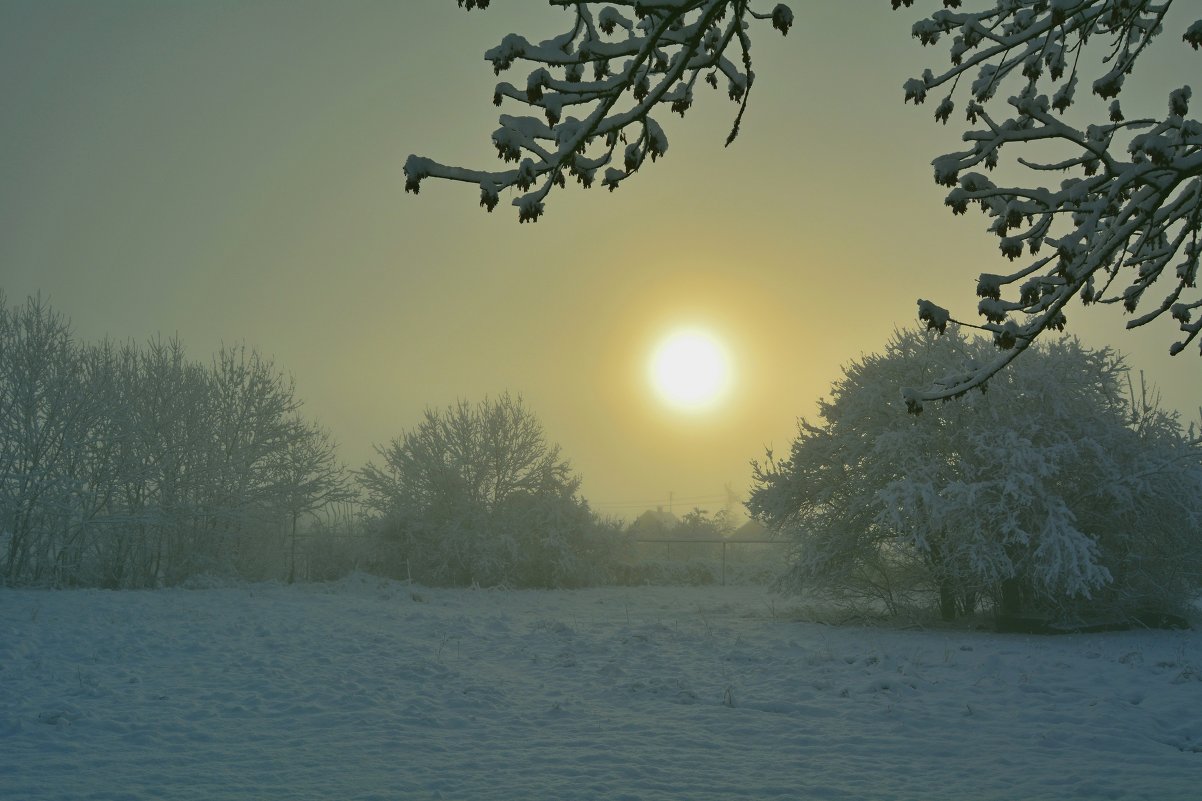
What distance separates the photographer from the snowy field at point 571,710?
5547mm

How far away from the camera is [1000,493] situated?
13.3 m

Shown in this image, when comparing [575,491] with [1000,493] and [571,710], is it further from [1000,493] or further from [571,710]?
[571,710]

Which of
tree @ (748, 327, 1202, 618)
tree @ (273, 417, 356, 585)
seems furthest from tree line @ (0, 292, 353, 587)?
tree @ (748, 327, 1202, 618)

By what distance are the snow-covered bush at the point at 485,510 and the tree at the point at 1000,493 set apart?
1167 cm

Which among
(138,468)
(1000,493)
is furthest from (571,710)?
(138,468)

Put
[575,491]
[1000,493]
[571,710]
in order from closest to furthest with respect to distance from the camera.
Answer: [571,710]
[1000,493]
[575,491]

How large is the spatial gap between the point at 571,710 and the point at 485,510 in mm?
18574

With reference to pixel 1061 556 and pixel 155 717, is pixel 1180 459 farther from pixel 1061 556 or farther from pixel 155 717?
pixel 155 717

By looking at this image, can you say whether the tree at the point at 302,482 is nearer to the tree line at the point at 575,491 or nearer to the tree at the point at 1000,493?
the tree line at the point at 575,491

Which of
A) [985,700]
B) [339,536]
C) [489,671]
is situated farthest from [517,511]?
[985,700]

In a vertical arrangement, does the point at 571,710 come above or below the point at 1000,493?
below

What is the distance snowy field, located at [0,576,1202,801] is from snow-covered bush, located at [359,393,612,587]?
1162 cm

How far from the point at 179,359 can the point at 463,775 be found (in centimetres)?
2147

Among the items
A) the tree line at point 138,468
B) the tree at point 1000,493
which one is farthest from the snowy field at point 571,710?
the tree line at point 138,468
